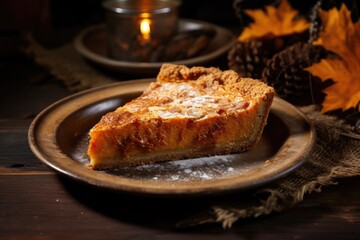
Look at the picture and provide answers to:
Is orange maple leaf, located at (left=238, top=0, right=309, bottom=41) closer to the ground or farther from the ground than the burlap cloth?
farther from the ground

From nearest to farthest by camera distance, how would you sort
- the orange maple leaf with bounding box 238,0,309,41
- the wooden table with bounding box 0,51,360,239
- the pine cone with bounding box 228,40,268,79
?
the wooden table with bounding box 0,51,360,239 → the pine cone with bounding box 228,40,268,79 → the orange maple leaf with bounding box 238,0,309,41

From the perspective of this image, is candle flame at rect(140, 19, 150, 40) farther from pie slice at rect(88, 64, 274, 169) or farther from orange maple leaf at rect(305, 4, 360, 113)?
orange maple leaf at rect(305, 4, 360, 113)

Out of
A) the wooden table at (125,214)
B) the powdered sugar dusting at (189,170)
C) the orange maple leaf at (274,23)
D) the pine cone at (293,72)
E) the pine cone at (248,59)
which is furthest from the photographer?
the orange maple leaf at (274,23)

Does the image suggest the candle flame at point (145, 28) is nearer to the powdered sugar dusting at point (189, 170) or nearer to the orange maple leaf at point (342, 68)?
the orange maple leaf at point (342, 68)

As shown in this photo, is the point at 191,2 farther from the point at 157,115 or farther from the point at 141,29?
the point at 157,115

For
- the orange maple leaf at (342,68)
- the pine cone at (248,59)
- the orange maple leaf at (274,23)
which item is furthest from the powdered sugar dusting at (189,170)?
the orange maple leaf at (274,23)

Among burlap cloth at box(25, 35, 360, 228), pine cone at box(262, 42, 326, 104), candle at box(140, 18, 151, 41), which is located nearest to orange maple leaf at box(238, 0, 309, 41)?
pine cone at box(262, 42, 326, 104)
